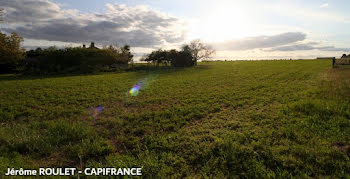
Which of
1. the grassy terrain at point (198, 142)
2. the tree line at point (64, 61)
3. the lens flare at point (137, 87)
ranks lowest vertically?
the grassy terrain at point (198, 142)

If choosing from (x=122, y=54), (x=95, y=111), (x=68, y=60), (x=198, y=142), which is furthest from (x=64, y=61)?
(x=198, y=142)

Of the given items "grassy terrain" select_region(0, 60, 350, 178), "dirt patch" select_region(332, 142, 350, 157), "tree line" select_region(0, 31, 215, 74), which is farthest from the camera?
"tree line" select_region(0, 31, 215, 74)

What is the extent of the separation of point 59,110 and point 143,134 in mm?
5536

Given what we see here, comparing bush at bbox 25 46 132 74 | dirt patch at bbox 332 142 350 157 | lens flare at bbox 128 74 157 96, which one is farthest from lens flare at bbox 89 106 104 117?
bush at bbox 25 46 132 74

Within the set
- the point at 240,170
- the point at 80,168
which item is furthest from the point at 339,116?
the point at 80,168

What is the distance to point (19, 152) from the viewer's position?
416 centimetres

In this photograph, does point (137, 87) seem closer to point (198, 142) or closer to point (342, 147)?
point (198, 142)

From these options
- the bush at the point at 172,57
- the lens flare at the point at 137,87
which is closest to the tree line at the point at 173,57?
the bush at the point at 172,57

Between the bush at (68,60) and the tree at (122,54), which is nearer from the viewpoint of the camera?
the bush at (68,60)

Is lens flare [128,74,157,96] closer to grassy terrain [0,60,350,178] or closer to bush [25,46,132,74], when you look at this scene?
grassy terrain [0,60,350,178]

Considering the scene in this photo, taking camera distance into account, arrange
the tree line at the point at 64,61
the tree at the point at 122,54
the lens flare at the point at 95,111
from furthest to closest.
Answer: the tree at the point at 122,54 < the tree line at the point at 64,61 < the lens flare at the point at 95,111

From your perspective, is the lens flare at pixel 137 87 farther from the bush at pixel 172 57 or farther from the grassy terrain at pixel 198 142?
the bush at pixel 172 57

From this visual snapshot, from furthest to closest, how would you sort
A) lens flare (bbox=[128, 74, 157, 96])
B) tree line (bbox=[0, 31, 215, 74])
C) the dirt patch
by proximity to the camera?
tree line (bbox=[0, 31, 215, 74]) < lens flare (bbox=[128, 74, 157, 96]) < the dirt patch

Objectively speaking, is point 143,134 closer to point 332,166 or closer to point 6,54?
point 332,166
